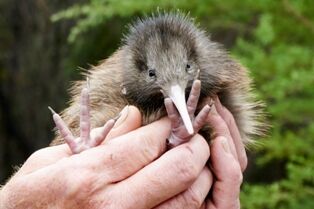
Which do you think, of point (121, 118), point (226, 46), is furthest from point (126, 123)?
point (226, 46)

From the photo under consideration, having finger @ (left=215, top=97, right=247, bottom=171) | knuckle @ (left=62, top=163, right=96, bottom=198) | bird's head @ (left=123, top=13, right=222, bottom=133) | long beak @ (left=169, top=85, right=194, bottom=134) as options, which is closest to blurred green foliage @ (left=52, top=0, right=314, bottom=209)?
bird's head @ (left=123, top=13, right=222, bottom=133)

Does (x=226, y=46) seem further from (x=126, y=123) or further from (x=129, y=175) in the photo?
(x=129, y=175)

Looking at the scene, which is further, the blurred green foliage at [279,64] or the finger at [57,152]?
the blurred green foliage at [279,64]

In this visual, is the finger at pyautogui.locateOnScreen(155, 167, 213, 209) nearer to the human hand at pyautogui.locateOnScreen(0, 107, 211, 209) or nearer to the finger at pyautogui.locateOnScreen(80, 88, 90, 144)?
the human hand at pyautogui.locateOnScreen(0, 107, 211, 209)

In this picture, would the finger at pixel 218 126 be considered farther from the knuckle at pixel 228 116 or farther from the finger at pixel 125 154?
the finger at pixel 125 154

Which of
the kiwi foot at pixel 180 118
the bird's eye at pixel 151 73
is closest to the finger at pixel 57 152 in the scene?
the kiwi foot at pixel 180 118

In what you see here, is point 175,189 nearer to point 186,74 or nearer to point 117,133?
point 117,133
